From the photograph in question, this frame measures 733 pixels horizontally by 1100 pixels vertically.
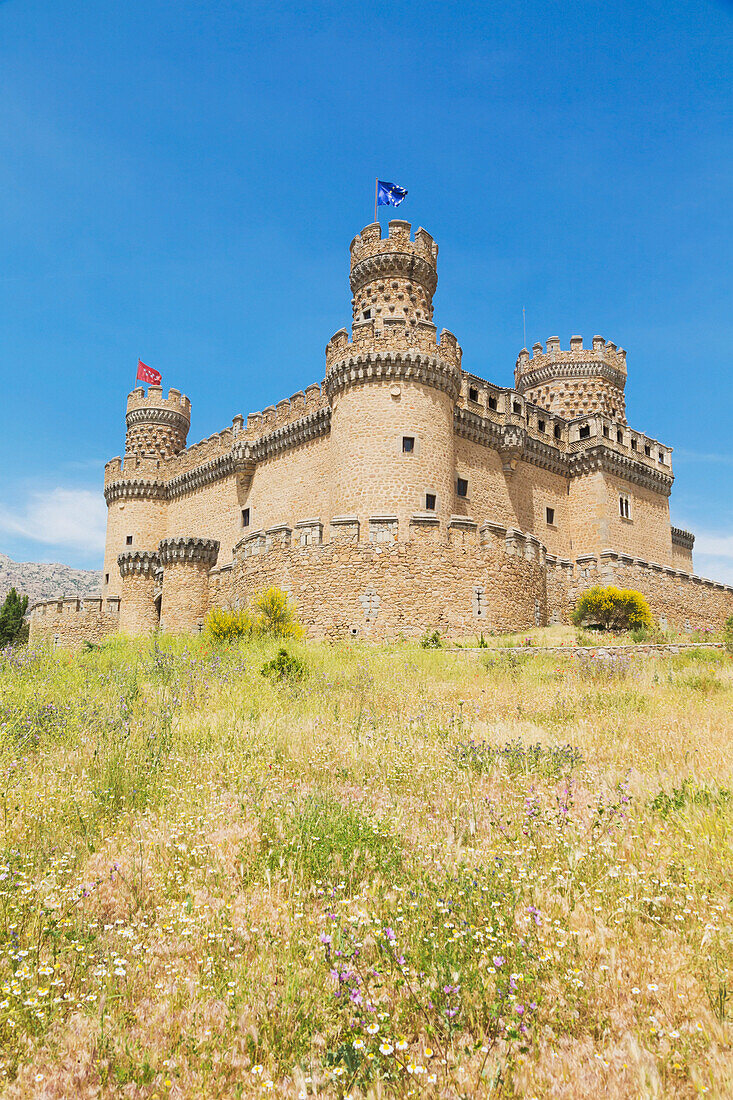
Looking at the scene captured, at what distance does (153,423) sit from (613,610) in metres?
27.9

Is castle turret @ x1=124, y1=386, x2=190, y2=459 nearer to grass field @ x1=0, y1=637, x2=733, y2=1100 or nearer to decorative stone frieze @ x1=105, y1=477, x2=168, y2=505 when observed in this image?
decorative stone frieze @ x1=105, y1=477, x2=168, y2=505

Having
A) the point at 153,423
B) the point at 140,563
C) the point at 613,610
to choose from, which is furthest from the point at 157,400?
the point at 613,610

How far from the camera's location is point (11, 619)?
36812 millimetres

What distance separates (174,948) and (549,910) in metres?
2.03

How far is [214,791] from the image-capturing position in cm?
495

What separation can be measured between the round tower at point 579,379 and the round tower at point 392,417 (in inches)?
523

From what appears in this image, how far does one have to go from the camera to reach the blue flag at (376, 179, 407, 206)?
27078 mm


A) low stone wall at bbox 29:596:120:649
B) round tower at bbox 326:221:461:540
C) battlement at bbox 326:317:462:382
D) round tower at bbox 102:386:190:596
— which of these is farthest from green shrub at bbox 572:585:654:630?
round tower at bbox 102:386:190:596

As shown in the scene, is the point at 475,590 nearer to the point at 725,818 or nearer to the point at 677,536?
the point at 725,818

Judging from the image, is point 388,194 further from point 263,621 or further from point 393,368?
point 263,621

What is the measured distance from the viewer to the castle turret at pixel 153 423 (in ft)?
122

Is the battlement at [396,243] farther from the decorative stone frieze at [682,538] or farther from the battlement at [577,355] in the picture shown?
the decorative stone frieze at [682,538]

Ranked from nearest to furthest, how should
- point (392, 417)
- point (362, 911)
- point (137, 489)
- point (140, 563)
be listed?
point (362, 911) → point (392, 417) → point (140, 563) → point (137, 489)

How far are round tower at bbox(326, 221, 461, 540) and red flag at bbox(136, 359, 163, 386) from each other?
57.6 ft
